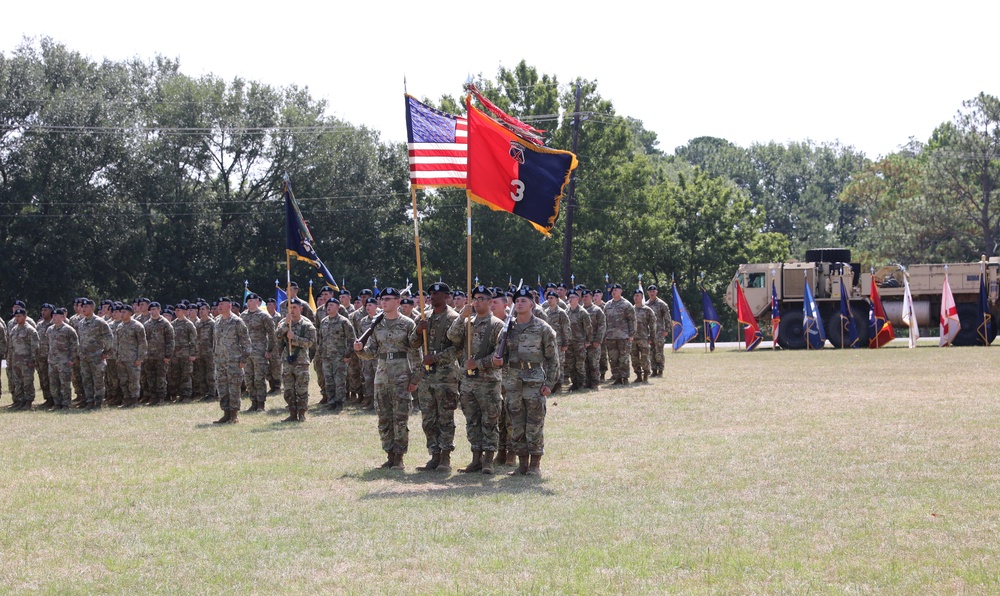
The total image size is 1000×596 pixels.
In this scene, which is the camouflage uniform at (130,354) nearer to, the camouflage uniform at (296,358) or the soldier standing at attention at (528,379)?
the camouflage uniform at (296,358)

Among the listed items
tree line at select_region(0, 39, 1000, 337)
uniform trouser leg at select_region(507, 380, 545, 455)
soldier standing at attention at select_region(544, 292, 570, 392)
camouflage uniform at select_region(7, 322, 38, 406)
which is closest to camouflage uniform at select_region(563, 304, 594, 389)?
soldier standing at attention at select_region(544, 292, 570, 392)

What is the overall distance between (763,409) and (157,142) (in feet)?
119

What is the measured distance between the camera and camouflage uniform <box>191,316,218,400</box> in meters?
20.3

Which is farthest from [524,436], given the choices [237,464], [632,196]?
[632,196]

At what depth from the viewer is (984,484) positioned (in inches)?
362

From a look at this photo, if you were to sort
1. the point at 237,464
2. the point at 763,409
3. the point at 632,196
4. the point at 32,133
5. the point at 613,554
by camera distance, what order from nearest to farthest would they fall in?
the point at 613,554 → the point at 237,464 → the point at 763,409 → the point at 32,133 → the point at 632,196

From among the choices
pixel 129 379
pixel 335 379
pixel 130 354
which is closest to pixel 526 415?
pixel 335 379

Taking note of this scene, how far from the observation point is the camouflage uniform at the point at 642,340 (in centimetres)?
2170

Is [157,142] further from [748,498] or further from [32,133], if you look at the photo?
[748,498]

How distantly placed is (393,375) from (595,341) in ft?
31.3

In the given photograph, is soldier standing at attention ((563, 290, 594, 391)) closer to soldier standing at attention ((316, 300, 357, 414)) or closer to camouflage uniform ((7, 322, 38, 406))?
soldier standing at attention ((316, 300, 357, 414))

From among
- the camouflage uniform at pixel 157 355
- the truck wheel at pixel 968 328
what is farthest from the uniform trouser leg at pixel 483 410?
the truck wheel at pixel 968 328

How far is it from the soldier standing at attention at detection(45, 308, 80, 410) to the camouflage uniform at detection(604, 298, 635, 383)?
10.2 metres

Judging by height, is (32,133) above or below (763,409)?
above
